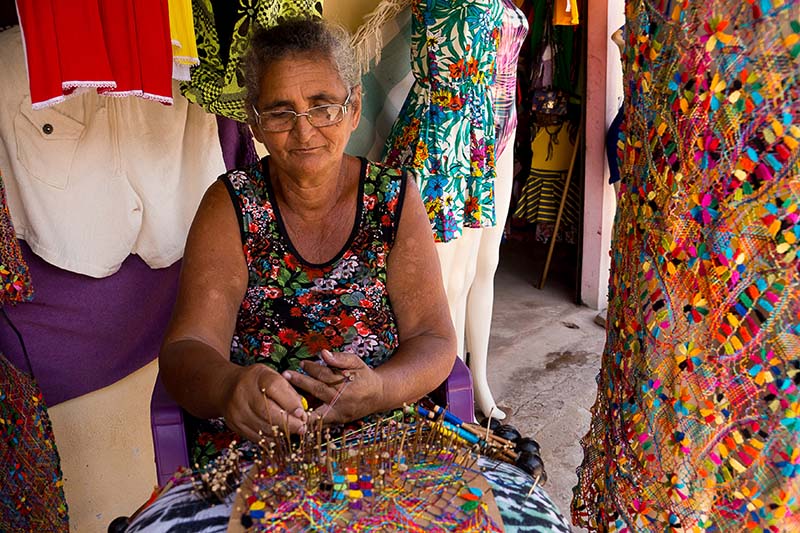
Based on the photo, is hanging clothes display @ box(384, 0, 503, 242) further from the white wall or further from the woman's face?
the white wall

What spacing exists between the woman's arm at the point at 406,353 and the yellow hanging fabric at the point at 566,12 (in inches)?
111

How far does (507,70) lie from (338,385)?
2029 millimetres

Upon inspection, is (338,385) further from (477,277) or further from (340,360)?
(477,277)

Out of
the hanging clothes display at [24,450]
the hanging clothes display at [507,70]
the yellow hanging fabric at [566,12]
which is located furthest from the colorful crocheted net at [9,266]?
the yellow hanging fabric at [566,12]

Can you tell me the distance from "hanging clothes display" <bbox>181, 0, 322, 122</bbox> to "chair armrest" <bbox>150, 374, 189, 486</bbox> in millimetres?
957

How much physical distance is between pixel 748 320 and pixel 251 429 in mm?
1002

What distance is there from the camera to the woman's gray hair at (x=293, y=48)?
1693 millimetres

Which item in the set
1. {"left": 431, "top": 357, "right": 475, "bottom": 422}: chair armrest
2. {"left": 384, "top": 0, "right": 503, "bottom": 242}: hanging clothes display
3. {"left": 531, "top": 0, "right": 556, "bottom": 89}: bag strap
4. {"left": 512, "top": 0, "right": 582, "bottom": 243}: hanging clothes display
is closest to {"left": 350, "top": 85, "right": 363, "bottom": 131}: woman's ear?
{"left": 431, "top": 357, "right": 475, "bottom": 422}: chair armrest

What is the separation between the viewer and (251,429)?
1407 millimetres

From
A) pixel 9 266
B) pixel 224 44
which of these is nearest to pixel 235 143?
pixel 224 44

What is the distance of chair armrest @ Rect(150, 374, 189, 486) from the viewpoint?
64.6 inches

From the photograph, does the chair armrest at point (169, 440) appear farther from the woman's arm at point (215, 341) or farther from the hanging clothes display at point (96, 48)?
the hanging clothes display at point (96, 48)

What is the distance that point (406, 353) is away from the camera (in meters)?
1.72

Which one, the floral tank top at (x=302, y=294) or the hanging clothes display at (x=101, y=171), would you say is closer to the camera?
the floral tank top at (x=302, y=294)
